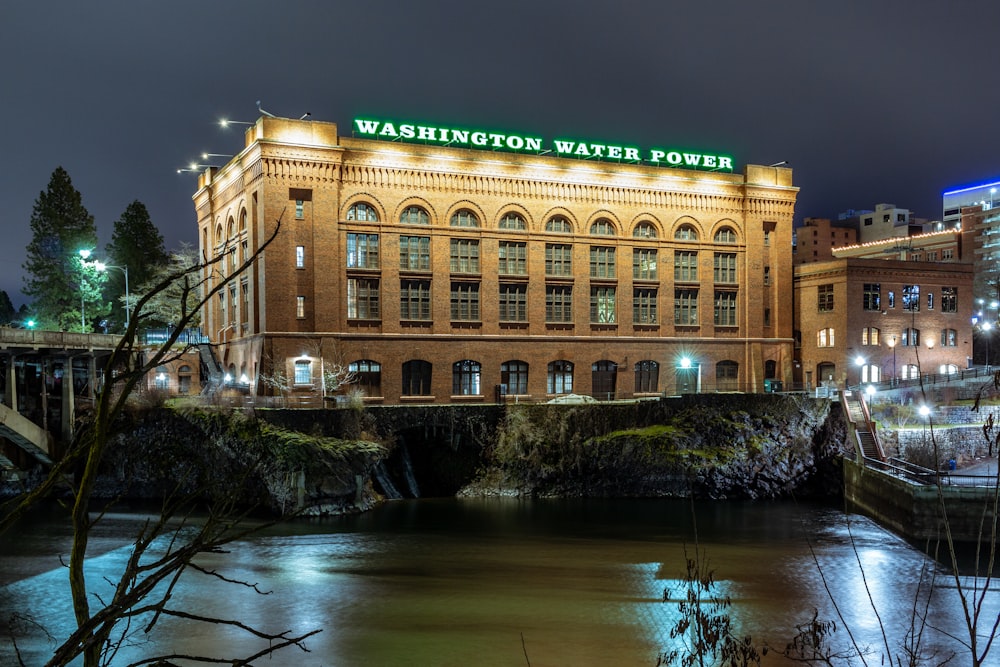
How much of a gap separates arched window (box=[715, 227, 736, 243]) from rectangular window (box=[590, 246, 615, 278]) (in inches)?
340

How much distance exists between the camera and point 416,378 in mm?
55406

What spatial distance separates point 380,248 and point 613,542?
25706 mm

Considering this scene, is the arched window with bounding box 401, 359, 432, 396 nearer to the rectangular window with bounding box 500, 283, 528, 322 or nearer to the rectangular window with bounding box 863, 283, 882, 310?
the rectangular window with bounding box 500, 283, 528, 322

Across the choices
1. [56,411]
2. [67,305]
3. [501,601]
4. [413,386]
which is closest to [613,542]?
[501,601]

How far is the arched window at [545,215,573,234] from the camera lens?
5851 centimetres

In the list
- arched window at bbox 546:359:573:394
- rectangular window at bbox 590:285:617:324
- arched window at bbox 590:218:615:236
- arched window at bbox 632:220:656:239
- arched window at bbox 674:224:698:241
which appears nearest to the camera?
arched window at bbox 546:359:573:394

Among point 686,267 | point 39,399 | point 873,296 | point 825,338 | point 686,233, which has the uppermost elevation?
point 686,233

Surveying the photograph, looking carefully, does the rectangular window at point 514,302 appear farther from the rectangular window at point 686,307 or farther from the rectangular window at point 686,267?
the rectangular window at point 686,267

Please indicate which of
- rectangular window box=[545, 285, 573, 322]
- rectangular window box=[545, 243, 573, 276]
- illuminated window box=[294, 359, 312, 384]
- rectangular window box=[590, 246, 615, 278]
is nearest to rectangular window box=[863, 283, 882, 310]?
rectangular window box=[590, 246, 615, 278]

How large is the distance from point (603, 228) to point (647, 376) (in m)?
10.9

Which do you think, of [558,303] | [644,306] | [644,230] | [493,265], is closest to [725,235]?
[644,230]

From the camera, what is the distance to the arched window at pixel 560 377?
5878 centimetres

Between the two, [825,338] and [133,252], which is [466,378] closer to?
[825,338]

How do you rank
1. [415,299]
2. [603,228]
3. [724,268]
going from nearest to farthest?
[415,299], [603,228], [724,268]
